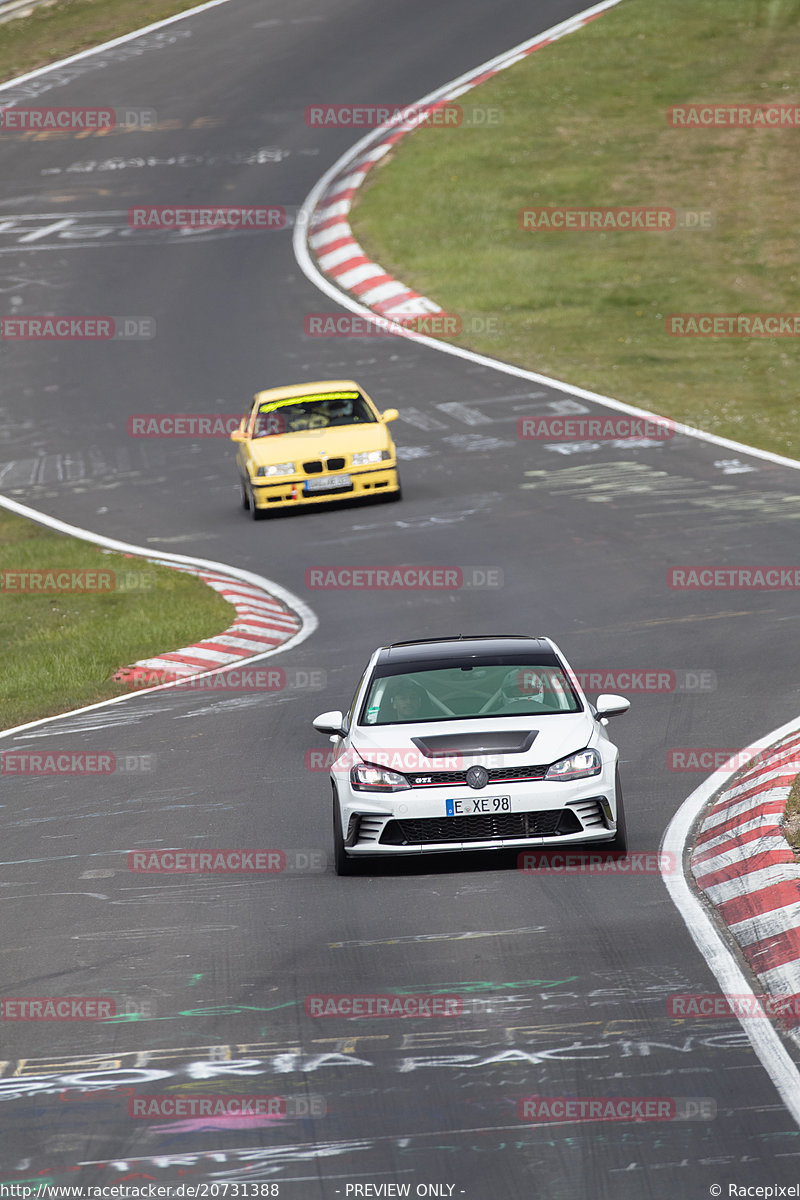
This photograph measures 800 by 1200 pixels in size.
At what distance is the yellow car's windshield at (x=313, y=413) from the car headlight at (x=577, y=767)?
15253mm

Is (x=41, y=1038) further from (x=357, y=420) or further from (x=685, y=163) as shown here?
(x=685, y=163)

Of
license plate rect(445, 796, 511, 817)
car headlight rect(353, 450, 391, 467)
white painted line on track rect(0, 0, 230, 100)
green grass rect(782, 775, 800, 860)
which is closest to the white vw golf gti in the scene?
license plate rect(445, 796, 511, 817)

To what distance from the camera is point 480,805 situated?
10.4 meters

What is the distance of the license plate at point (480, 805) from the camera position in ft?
34.1

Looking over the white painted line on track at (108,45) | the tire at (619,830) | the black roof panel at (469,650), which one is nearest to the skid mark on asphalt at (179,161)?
the white painted line on track at (108,45)

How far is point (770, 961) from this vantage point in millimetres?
8312

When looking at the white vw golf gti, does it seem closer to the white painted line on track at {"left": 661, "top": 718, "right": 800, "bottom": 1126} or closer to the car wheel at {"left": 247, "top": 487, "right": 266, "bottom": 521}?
the white painted line on track at {"left": 661, "top": 718, "right": 800, "bottom": 1126}

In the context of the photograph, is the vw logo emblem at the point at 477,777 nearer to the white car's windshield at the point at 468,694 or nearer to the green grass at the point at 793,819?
the white car's windshield at the point at 468,694

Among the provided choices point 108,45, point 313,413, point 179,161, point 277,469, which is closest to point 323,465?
point 277,469

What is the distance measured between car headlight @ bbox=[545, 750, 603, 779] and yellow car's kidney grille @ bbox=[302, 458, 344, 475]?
14679mm

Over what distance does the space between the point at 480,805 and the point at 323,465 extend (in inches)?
588

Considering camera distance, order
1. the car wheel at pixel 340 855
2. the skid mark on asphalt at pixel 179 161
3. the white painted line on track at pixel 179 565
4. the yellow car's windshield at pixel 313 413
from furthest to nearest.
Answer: the skid mark on asphalt at pixel 179 161
the yellow car's windshield at pixel 313 413
the white painted line on track at pixel 179 565
the car wheel at pixel 340 855

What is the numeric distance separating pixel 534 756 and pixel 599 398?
64.4ft

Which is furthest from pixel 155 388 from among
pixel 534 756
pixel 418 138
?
pixel 534 756
